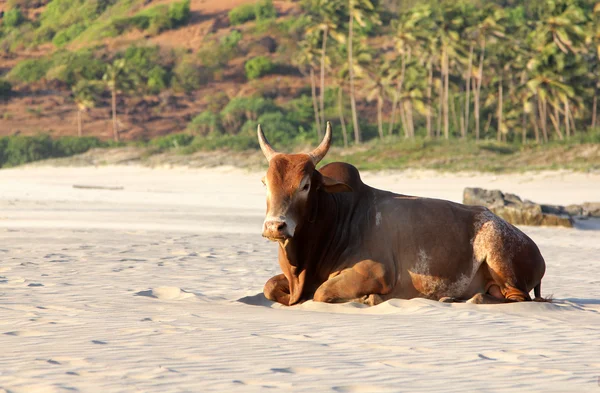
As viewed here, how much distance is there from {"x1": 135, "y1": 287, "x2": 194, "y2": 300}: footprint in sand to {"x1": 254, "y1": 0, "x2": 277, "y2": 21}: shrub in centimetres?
9954

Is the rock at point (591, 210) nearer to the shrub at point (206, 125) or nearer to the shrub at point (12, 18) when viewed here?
the shrub at point (206, 125)

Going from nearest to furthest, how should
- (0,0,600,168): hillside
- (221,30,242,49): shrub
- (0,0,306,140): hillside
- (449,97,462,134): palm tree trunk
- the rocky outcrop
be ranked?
the rocky outcrop, (0,0,600,168): hillside, (449,97,462,134): palm tree trunk, (0,0,306,140): hillside, (221,30,242,49): shrub

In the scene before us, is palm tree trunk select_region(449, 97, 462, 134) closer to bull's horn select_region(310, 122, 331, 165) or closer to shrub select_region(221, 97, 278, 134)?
shrub select_region(221, 97, 278, 134)

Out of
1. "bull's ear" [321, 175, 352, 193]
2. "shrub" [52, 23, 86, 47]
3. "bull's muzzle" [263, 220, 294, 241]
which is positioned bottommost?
"bull's muzzle" [263, 220, 294, 241]

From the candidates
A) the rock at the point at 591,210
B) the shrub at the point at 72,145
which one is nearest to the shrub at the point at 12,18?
the shrub at the point at 72,145

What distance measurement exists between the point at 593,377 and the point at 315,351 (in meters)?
1.69

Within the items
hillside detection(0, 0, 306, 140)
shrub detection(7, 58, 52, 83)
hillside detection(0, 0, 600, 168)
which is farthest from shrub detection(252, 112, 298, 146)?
shrub detection(7, 58, 52, 83)

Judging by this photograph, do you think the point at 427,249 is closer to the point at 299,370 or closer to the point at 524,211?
the point at 299,370

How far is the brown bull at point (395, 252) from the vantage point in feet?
28.7

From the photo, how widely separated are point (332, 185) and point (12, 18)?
117m

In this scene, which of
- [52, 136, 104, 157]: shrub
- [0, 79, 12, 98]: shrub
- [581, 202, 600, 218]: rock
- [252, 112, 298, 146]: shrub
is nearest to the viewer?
[581, 202, 600, 218]: rock

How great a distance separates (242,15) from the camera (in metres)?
108

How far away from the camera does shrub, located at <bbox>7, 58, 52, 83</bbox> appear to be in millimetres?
90625

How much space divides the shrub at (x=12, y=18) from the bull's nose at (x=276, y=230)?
117120 mm
